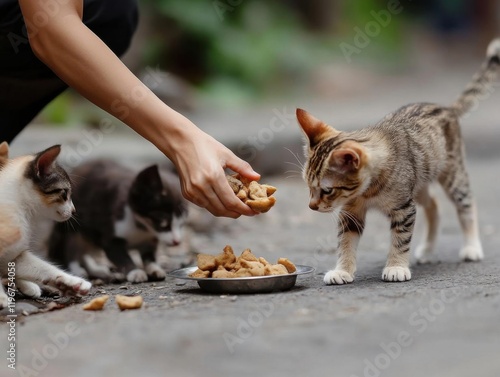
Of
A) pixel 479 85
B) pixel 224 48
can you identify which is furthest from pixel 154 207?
pixel 224 48

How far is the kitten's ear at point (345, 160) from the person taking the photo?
2832 mm

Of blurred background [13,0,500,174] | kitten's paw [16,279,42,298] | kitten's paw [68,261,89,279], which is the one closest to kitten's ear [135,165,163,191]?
kitten's paw [68,261,89,279]

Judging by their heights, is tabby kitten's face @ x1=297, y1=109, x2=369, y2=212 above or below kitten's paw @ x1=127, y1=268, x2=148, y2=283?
above

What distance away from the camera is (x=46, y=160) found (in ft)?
9.27

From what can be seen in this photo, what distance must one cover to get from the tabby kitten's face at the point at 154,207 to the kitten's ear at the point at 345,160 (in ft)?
3.87

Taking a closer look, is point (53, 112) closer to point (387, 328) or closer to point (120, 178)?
point (120, 178)

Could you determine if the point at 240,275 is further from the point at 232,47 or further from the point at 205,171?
the point at 232,47

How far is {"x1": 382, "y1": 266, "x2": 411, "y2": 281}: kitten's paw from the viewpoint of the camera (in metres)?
3.02

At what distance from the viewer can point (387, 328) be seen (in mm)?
2143

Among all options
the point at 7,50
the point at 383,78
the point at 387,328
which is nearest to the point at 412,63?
the point at 383,78

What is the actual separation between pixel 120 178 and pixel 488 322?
228cm

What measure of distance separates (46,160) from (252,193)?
79 centimetres

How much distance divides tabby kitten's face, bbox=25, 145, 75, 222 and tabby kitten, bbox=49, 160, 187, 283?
79 centimetres

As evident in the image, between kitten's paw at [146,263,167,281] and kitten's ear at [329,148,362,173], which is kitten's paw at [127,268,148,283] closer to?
kitten's paw at [146,263,167,281]
